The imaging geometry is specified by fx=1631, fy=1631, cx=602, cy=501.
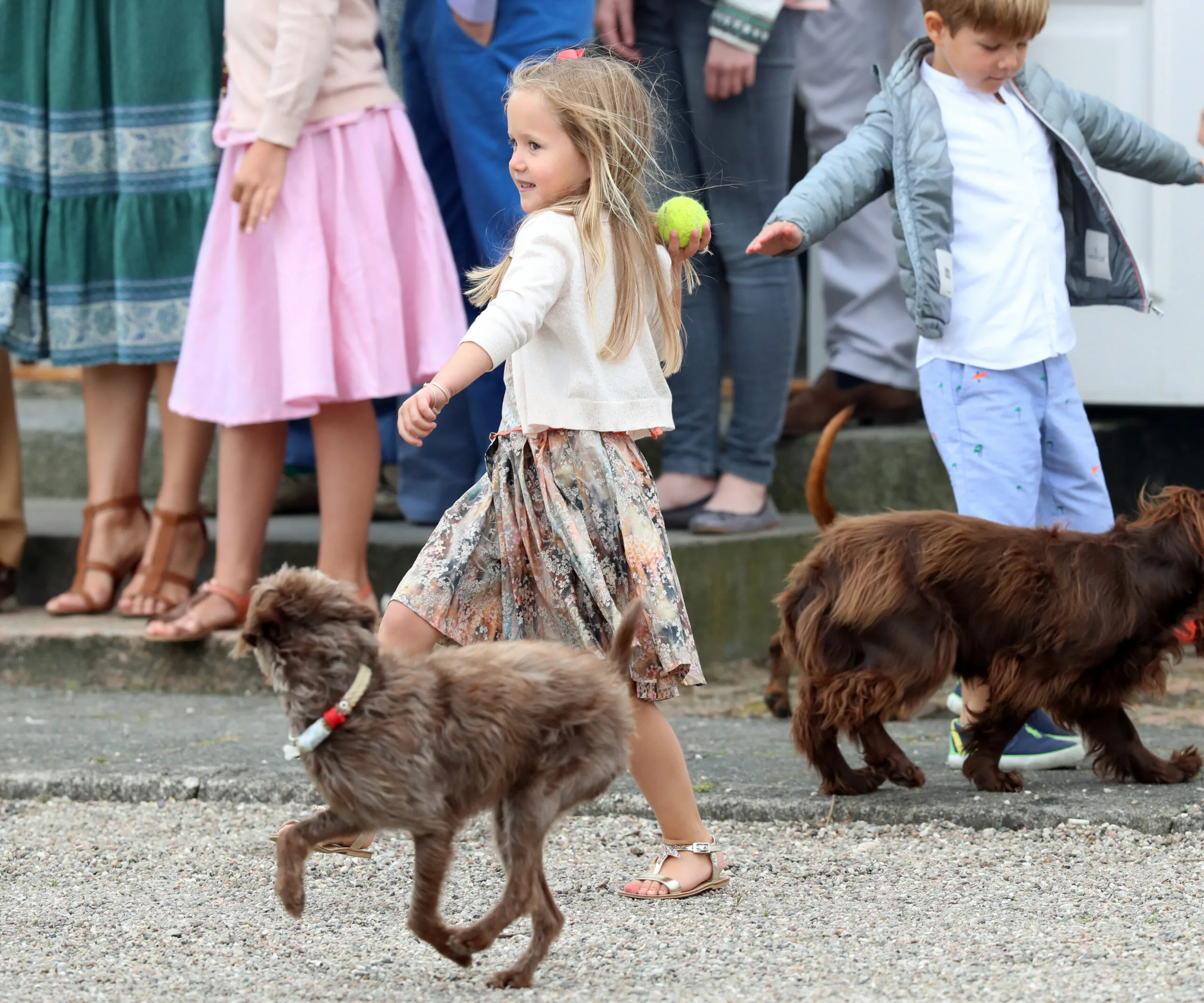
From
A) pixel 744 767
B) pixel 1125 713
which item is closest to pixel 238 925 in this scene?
pixel 744 767

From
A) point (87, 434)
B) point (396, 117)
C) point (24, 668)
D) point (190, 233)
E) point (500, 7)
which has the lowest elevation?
point (24, 668)

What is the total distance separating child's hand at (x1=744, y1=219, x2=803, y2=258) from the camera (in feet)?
11.7

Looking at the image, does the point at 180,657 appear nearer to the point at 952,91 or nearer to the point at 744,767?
the point at 744,767

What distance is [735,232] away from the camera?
5191mm

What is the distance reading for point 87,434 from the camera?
525 centimetres

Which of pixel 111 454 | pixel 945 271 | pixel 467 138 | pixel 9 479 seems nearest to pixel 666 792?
pixel 945 271

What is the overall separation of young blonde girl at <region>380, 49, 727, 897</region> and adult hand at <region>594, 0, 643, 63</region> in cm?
190

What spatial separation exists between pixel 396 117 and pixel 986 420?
78.7 inches

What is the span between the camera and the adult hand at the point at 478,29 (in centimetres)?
464

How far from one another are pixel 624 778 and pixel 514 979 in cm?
139

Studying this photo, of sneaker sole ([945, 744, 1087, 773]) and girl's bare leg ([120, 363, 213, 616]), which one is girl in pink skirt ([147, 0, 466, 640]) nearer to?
girl's bare leg ([120, 363, 213, 616])

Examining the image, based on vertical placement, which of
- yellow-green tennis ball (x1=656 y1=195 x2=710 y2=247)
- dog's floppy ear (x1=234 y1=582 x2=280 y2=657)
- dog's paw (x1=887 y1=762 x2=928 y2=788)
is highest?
yellow-green tennis ball (x1=656 y1=195 x2=710 y2=247)

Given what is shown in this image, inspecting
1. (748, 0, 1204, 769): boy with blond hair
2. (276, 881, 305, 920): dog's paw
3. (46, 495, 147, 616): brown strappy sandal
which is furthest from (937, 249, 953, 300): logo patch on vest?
(46, 495, 147, 616): brown strappy sandal

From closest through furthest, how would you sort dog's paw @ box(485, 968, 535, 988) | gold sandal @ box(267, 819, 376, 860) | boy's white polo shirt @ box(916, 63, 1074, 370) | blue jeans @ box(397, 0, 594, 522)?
dog's paw @ box(485, 968, 535, 988)
gold sandal @ box(267, 819, 376, 860)
boy's white polo shirt @ box(916, 63, 1074, 370)
blue jeans @ box(397, 0, 594, 522)
